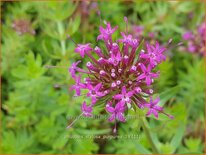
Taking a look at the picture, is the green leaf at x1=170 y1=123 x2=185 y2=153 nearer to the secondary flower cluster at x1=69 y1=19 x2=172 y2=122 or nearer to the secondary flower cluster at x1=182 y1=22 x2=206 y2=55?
the secondary flower cluster at x1=69 y1=19 x2=172 y2=122

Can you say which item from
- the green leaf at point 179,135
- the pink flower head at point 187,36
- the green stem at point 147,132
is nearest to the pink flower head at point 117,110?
the green stem at point 147,132

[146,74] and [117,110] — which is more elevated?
[146,74]

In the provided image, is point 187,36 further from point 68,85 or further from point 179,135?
point 68,85

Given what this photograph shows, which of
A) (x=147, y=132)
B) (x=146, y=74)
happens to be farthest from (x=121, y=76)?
(x=147, y=132)

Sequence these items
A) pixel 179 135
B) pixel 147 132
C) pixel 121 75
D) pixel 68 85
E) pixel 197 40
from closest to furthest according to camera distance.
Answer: pixel 121 75, pixel 147 132, pixel 179 135, pixel 68 85, pixel 197 40

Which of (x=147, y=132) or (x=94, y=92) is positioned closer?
(x=94, y=92)

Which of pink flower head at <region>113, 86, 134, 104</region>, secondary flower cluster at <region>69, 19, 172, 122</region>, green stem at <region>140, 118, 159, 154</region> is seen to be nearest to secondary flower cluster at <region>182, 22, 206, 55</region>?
green stem at <region>140, 118, 159, 154</region>

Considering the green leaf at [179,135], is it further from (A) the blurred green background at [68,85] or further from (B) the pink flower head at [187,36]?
(B) the pink flower head at [187,36]
